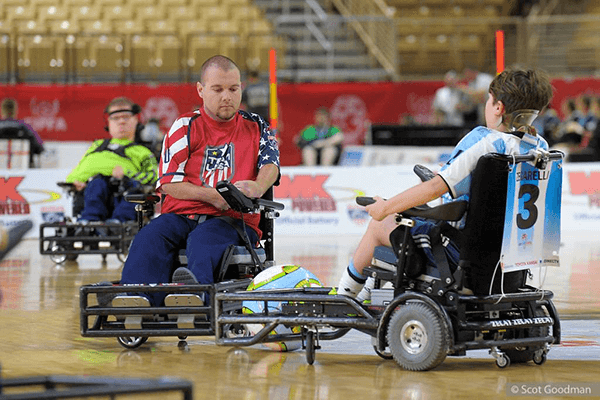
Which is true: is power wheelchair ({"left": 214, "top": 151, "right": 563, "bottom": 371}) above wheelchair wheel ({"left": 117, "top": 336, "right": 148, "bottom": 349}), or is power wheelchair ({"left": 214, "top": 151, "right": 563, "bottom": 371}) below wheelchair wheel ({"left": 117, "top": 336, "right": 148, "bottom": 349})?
above

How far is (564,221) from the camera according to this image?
46.1ft

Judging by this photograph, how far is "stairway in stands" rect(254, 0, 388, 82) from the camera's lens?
1977 cm

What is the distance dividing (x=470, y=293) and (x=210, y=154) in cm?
175

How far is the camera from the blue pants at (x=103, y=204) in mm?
10062

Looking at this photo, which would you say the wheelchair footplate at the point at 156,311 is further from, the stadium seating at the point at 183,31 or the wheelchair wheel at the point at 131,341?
the stadium seating at the point at 183,31

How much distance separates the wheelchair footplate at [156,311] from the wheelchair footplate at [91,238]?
15.6 feet

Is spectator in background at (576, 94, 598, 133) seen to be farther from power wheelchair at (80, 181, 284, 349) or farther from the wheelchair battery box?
the wheelchair battery box

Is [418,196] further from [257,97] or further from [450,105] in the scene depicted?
[450,105]

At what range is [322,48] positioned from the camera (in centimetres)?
2006

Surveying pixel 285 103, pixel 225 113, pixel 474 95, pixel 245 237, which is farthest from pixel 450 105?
pixel 245 237

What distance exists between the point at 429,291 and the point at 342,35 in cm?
1611

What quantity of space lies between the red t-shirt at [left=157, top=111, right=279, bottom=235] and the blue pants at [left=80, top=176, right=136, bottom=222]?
4369mm

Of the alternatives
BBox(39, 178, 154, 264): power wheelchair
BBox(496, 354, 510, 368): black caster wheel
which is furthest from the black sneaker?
BBox(39, 178, 154, 264): power wheelchair

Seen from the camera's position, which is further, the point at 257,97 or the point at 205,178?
the point at 257,97
